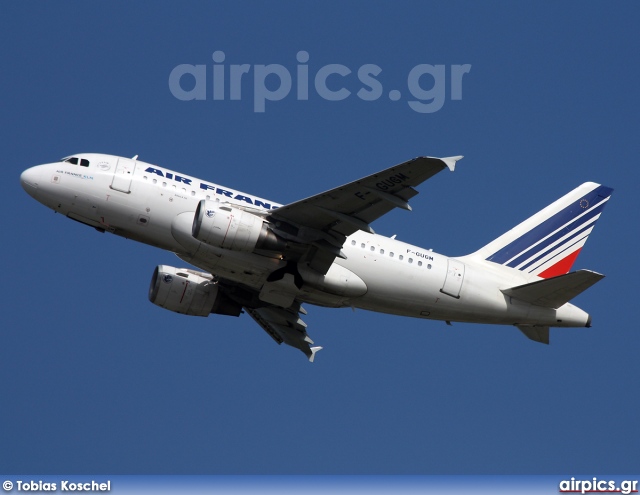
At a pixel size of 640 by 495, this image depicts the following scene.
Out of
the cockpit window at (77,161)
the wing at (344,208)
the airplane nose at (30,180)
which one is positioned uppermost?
the cockpit window at (77,161)

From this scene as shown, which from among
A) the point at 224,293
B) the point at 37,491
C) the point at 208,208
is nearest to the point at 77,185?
the point at 208,208

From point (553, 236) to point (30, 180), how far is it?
22.0 metres

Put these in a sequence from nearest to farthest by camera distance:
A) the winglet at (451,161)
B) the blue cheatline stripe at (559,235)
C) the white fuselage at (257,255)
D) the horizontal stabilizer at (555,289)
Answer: the winglet at (451,161), the white fuselage at (257,255), the horizontal stabilizer at (555,289), the blue cheatline stripe at (559,235)

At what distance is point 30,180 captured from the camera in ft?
150

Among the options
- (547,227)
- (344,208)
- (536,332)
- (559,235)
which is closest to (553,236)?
(559,235)

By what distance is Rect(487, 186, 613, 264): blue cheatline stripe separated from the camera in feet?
166

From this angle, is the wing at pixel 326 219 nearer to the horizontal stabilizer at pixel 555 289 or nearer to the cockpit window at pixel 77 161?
the cockpit window at pixel 77 161

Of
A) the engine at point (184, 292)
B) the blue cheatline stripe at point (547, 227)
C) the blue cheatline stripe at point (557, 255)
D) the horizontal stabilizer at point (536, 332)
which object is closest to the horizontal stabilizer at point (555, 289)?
the horizontal stabilizer at point (536, 332)

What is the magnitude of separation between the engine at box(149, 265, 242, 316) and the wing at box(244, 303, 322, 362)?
1802 mm

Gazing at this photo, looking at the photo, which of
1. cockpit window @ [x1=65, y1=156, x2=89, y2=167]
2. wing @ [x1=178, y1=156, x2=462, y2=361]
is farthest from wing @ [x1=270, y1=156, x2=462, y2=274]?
cockpit window @ [x1=65, y1=156, x2=89, y2=167]

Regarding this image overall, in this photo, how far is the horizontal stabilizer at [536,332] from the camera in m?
49.1

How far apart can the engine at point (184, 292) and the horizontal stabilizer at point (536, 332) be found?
12.7 metres

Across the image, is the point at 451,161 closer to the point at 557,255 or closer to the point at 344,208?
the point at 344,208

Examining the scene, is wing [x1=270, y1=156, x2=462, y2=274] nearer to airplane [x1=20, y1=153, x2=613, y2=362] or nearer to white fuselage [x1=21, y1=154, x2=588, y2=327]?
airplane [x1=20, y1=153, x2=613, y2=362]
